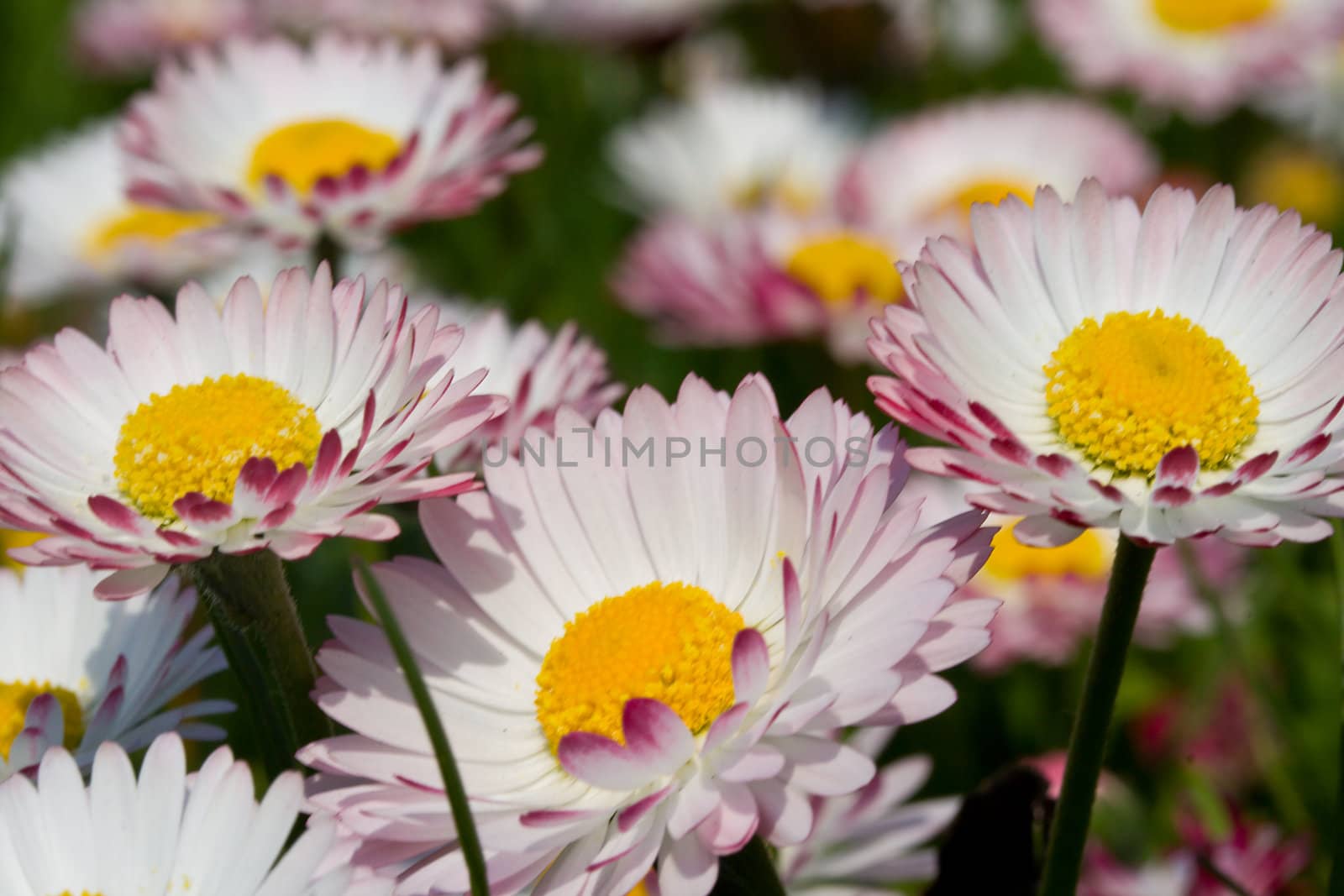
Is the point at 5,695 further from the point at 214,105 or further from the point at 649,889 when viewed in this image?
the point at 214,105

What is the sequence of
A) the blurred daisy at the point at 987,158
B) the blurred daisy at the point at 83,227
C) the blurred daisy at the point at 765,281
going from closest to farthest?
the blurred daisy at the point at 765,281
the blurred daisy at the point at 83,227
the blurred daisy at the point at 987,158

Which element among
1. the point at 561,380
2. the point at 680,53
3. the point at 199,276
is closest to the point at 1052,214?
the point at 561,380

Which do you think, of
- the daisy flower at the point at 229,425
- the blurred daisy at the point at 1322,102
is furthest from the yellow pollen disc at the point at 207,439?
the blurred daisy at the point at 1322,102

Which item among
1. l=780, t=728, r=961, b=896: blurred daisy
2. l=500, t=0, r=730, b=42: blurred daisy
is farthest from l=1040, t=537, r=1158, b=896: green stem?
l=500, t=0, r=730, b=42: blurred daisy

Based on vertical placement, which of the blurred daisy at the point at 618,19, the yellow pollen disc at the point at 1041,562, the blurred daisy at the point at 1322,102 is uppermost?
the blurred daisy at the point at 618,19

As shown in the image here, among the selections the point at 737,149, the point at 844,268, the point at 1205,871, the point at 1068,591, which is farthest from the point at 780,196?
the point at 1205,871

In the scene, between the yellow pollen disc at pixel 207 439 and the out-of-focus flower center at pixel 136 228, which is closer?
the yellow pollen disc at pixel 207 439

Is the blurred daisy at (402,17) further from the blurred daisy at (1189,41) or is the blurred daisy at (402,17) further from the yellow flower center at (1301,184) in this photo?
the yellow flower center at (1301,184)
